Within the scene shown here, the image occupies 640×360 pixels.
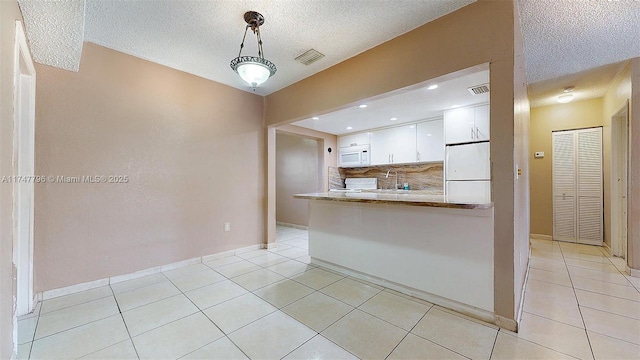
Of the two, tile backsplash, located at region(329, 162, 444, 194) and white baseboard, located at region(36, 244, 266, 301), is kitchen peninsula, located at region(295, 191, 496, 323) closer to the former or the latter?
white baseboard, located at region(36, 244, 266, 301)

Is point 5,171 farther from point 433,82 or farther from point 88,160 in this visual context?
point 433,82

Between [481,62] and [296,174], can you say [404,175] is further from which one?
[481,62]

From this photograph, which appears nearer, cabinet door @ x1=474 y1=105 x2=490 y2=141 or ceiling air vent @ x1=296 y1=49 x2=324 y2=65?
ceiling air vent @ x1=296 y1=49 x2=324 y2=65

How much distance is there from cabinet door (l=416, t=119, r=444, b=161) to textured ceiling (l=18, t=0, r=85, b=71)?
476 cm

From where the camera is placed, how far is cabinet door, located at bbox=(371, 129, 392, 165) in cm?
526

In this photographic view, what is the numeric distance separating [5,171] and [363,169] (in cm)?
557

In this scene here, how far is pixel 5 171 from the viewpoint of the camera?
1302 mm

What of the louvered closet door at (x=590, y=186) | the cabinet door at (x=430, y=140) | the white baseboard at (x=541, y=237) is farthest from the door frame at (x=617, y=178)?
the cabinet door at (x=430, y=140)

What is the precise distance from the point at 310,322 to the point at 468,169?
3499mm

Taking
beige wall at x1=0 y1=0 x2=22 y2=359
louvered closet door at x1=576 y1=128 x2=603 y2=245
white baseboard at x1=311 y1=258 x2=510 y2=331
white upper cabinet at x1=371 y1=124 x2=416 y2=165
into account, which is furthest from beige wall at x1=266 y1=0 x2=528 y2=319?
louvered closet door at x1=576 y1=128 x2=603 y2=245

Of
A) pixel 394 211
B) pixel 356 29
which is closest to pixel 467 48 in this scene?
pixel 356 29

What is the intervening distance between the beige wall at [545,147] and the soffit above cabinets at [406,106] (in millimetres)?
1678

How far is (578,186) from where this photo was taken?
13.6 ft

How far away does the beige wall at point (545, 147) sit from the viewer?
13.9 feet
